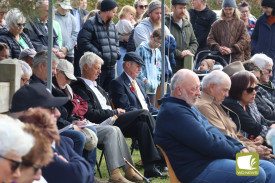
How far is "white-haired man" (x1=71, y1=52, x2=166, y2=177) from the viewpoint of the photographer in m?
7.34

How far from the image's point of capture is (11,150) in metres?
2.79

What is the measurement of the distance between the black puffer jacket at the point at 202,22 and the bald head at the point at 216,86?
595 cm

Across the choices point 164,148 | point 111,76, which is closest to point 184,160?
point 164,148

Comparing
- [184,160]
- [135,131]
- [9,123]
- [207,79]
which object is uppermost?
[9,123]

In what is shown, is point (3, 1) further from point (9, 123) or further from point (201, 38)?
point (201, 38)

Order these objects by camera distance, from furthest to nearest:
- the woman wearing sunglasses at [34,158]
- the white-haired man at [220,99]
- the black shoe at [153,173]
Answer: the black shoe at [153,173] < the white-haired man at [220,99] < the woman wearing sunglasses at [34,158]

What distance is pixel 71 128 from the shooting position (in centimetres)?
625

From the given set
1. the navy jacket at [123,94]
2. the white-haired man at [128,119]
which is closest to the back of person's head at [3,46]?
the white-haired man at [128,119]

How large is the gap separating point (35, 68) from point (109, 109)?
112 centimetres

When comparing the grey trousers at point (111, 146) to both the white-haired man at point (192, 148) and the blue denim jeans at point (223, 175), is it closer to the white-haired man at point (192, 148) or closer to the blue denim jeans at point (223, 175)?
the white-haired man at point (192, 148)

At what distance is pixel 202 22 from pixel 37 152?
969cm

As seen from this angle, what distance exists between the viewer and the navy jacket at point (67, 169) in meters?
4.05

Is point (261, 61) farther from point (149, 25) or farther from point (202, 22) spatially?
point (202, 22)

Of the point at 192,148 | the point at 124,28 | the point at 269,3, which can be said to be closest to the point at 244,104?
the point at 192,148
